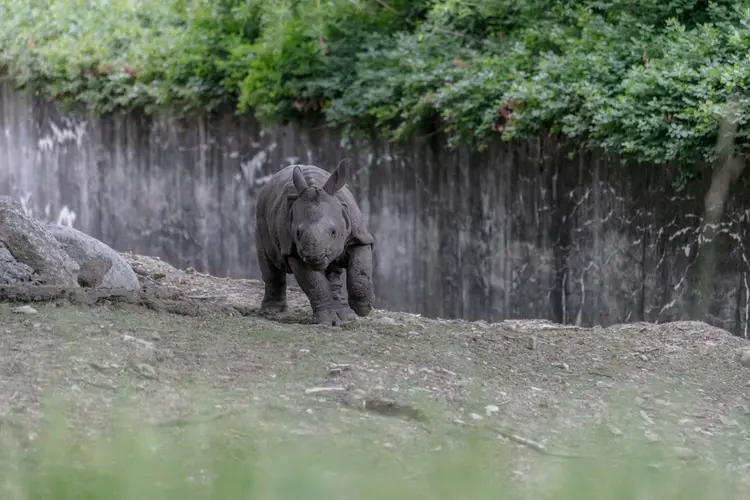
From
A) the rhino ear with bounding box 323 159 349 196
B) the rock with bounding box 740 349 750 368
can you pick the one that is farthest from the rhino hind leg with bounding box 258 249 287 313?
the rock with bounding box 740 349 750 368

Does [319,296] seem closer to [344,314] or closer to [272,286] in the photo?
[344,314]

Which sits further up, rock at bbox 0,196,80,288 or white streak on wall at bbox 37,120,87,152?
white streak on wall at bbox 37,120,87,152

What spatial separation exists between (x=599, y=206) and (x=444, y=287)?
7.56ft

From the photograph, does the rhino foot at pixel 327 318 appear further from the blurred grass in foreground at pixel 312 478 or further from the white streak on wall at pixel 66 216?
the white streak on wall at pixel 66 216

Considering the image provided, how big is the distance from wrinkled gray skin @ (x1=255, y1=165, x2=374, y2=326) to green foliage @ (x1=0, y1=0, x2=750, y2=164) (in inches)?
103

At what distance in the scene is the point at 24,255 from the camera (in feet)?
27.0

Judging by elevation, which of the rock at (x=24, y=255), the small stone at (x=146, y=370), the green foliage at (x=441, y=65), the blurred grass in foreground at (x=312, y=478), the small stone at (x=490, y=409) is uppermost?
the green foliage at (x=441, y=65)

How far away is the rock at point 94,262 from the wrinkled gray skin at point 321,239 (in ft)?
3.91

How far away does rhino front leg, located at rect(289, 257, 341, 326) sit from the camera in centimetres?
839

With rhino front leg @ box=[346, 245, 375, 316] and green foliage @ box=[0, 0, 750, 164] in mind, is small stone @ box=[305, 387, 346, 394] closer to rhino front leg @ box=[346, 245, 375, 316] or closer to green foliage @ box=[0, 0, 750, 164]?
rhino front leg @ box=[346, 245, 375, 316]

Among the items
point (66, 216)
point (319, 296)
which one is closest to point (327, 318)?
point (319, 296)

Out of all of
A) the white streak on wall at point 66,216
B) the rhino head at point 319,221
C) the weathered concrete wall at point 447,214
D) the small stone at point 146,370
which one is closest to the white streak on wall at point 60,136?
the weathered concrete wall at point 447,214

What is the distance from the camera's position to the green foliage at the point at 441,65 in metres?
9.70

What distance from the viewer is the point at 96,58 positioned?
1747 centimetres
